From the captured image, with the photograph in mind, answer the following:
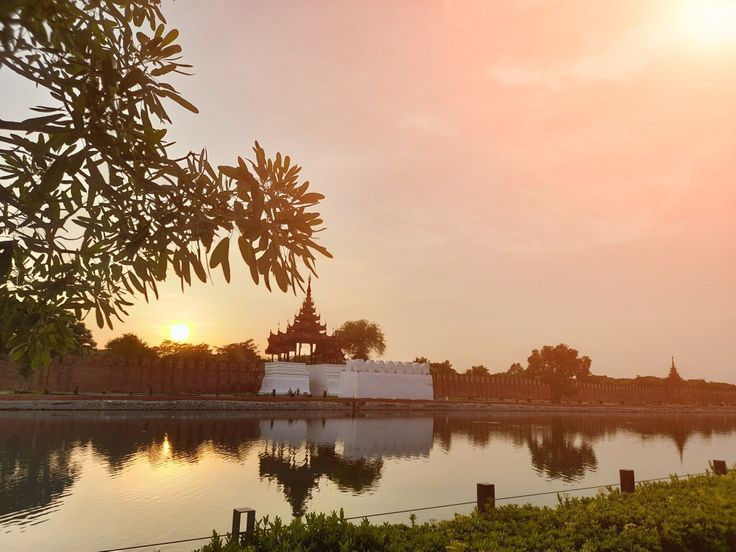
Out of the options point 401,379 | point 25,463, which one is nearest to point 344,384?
point 401,379

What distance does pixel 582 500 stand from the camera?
9781 mm

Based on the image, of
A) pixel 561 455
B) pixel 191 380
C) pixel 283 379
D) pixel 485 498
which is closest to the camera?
pixel 485 498

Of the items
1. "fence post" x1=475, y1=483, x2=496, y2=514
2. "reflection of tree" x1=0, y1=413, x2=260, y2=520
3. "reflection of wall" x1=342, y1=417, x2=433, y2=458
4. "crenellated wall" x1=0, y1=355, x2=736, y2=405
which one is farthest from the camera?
"crenellated wall" x1=0, y1=355, x2=736, y2=405

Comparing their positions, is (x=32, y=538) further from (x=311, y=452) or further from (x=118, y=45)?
(x=311, y=452)

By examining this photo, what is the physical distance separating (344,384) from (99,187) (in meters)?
54.8

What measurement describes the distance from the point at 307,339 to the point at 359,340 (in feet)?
106

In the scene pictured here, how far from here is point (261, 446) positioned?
79.6ft

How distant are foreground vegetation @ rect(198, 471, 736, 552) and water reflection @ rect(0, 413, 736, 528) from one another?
7214 millimetres

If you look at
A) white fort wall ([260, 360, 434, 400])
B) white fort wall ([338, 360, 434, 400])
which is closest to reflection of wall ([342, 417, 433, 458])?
white fort wall ([260, 360, 434, 400])

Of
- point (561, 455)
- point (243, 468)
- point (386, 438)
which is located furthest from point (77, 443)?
point (561, 455)

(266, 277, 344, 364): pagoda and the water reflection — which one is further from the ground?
(266, 277, 344, 364): pagoda

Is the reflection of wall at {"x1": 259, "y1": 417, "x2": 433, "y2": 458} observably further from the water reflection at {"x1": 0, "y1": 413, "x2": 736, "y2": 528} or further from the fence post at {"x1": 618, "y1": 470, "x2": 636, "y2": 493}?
the fence post at {"x1": 618, "y1": 470, "x2": 636, "y2": 493}

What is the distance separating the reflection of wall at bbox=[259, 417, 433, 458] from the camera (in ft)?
82.8

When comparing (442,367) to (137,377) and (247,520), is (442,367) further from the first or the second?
(247,520)
